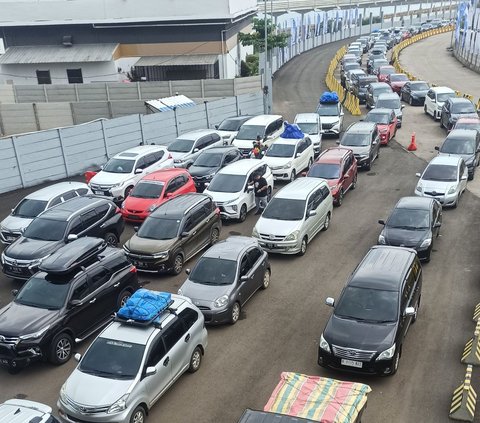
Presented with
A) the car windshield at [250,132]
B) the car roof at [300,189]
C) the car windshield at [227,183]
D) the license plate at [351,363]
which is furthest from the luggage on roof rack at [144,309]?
the car windshield at [250,132]

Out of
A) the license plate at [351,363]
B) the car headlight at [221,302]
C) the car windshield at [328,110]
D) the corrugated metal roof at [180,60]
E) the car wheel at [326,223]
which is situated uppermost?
the corrugated metal roof at [180,60]

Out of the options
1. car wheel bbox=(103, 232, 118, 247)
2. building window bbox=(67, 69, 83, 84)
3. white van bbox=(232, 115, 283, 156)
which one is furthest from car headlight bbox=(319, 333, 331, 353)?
building window bbox=(67, 69, 83, 84)

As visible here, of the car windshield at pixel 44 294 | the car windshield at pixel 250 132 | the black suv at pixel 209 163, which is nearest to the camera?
the car windshield at pixel 44 294

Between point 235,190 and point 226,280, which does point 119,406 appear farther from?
point 235,190

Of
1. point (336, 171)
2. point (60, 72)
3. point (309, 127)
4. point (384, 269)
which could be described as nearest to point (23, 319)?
point (384, 269)

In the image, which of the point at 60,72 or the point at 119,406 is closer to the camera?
the point at 119,406

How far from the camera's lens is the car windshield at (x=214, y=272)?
44.4ft

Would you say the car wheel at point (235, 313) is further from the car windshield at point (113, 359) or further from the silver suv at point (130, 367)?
the car windshield at point (113, 359)

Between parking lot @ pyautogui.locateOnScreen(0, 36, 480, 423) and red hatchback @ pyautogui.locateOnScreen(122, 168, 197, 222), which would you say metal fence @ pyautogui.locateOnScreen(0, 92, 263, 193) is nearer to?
red hatchback @ pyautogui.locateOnScreen(122, 168, 197, 222)

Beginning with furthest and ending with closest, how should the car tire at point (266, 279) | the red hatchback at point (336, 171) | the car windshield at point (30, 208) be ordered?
the red hatchback at point (336, 171)
the car windshield at point (30, 208)
the car tire at point (266, 279)

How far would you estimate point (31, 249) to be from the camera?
1572 cm

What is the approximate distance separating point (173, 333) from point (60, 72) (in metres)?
40.7

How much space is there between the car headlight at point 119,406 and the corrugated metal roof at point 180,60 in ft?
123

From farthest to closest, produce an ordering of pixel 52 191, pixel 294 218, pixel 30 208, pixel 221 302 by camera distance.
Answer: pixel 52 191 < pixel 30 208 < pixel 294 218 < pixel 221 302
